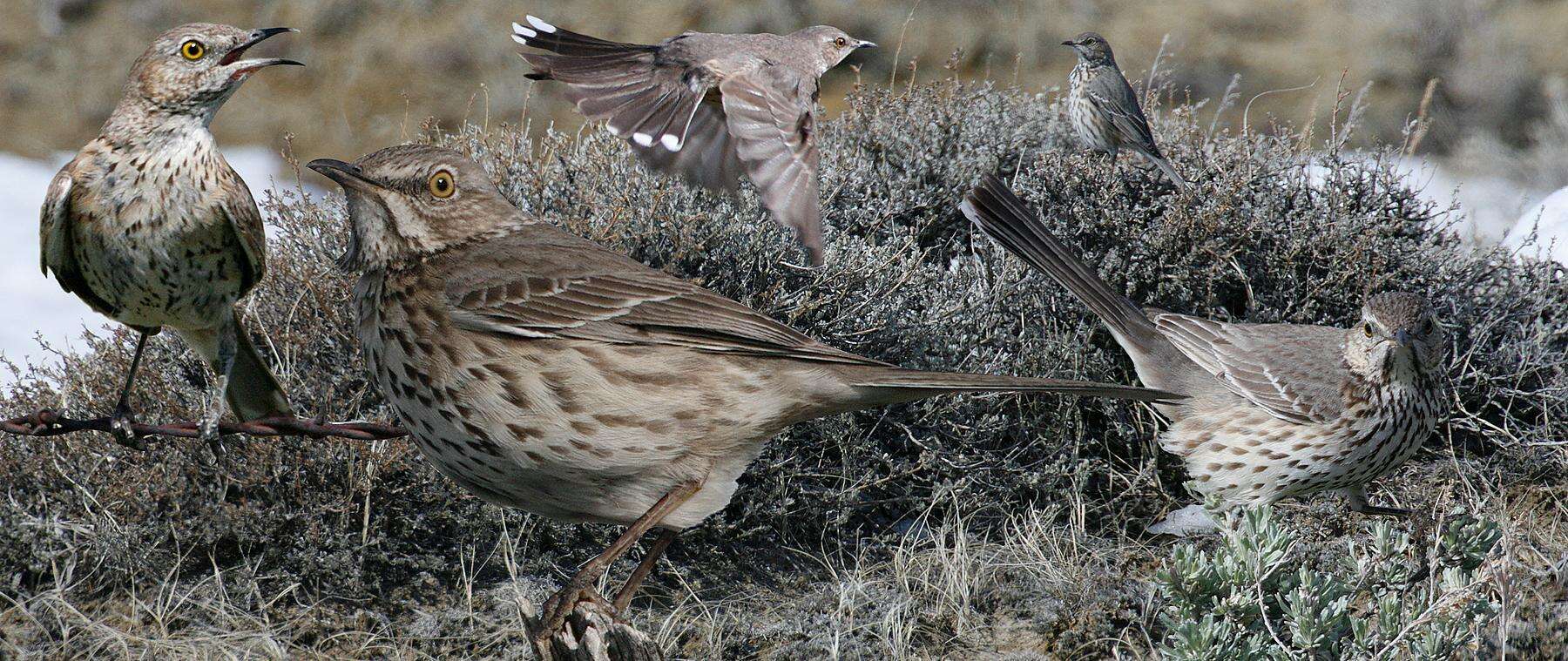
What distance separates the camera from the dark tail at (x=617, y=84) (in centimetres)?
394

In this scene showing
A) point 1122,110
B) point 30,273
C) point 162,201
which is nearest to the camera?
point 162,201

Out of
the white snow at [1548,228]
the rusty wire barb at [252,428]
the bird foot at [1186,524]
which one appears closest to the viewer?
the rusty wire barb at [252,428]

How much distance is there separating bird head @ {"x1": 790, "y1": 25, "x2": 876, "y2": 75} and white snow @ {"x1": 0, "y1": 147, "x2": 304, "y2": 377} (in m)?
2.93

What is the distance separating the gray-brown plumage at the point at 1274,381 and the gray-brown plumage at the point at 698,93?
37.9 inches

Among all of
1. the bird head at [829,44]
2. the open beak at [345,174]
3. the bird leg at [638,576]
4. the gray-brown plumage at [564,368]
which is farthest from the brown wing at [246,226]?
the bird head at [829,44]

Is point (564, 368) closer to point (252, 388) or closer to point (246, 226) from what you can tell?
point (246, 226)

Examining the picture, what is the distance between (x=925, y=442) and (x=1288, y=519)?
140 centimetres

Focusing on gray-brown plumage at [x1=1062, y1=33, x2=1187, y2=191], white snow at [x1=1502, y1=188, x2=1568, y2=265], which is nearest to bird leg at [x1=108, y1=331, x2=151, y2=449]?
gray-brown plumage at [x1=1062, y1=33, x2=1187, y2=191]

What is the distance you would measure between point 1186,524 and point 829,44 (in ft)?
7.36

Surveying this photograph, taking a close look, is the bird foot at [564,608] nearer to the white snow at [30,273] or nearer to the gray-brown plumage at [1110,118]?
the white snow at [30,273]

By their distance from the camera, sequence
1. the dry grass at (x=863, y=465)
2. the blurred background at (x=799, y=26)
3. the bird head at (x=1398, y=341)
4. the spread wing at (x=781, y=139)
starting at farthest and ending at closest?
1. the blurred background at (x=799, y=26)
2. the dry grass at (x=863, y=465)
3. the bird head at (x=1398, y=341)
4. the spread wing at (x=781, y=139)

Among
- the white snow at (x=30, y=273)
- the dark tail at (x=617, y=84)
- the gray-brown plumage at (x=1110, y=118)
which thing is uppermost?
the gray-brown plumage at (x=1110, y=118)

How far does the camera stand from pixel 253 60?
10.3 ft

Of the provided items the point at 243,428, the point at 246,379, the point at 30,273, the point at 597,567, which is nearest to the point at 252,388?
the point at 246,379
